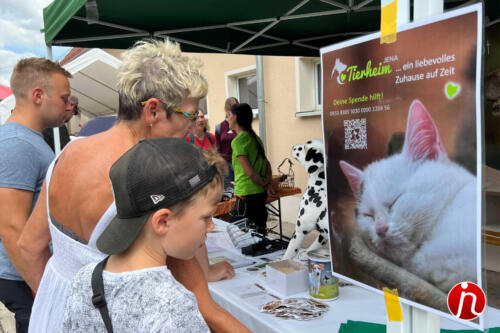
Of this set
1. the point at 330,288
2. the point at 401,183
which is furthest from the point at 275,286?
the point at 401,183

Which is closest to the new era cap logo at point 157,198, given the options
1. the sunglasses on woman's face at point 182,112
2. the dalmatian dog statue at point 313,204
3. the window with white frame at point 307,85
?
the sunglasses on woman's face at point 182,112

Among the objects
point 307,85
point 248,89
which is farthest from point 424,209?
point 248,89

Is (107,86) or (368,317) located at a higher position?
(107,86)

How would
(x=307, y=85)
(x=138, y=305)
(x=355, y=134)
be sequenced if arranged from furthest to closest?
(x=307, y=85), (x=355, y=134), (x=138, y=305)

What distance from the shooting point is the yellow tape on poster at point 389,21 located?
799mm

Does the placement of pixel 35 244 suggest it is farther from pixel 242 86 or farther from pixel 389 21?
pixel 242 86

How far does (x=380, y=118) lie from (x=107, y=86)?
9731mm

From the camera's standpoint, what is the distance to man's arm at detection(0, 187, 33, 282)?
132 centimetres

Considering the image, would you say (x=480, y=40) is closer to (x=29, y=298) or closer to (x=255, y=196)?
(x=29, y=298)

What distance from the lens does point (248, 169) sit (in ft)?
10.7

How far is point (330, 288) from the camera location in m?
1.33
